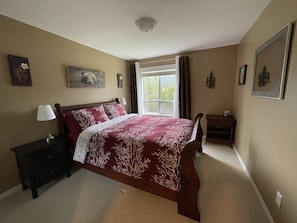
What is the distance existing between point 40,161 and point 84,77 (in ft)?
5.79

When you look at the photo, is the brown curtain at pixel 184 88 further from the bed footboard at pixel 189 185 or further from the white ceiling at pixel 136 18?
the bed footboard at pixel 189 185

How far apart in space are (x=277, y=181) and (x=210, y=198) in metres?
0.75

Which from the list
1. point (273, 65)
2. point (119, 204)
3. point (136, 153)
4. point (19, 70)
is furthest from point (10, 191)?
point (273, 65)

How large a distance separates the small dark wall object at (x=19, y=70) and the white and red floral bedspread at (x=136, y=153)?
111 centimetres

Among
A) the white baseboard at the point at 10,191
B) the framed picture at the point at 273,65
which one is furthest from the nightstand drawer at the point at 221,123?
the white baseboard at the point at 10,191

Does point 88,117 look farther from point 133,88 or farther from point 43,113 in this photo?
point 133,88

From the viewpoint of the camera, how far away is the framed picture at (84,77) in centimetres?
263

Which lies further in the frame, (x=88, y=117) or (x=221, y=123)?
(x=221, y=123)

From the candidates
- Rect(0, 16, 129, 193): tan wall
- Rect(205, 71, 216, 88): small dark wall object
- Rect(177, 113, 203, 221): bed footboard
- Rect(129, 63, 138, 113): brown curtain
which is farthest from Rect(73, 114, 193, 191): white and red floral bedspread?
Rect(129, 63, 138, 113): brown curtain

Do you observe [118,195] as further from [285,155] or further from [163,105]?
[163,105]

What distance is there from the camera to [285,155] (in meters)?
1.22

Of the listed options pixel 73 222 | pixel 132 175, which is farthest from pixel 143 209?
pixel 73 222

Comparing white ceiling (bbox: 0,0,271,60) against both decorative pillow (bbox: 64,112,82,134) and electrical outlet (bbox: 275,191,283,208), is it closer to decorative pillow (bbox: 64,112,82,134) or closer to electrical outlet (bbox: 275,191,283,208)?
decorative pillow (bbox: 64,112,82,134)

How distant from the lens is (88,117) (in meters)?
2.48
